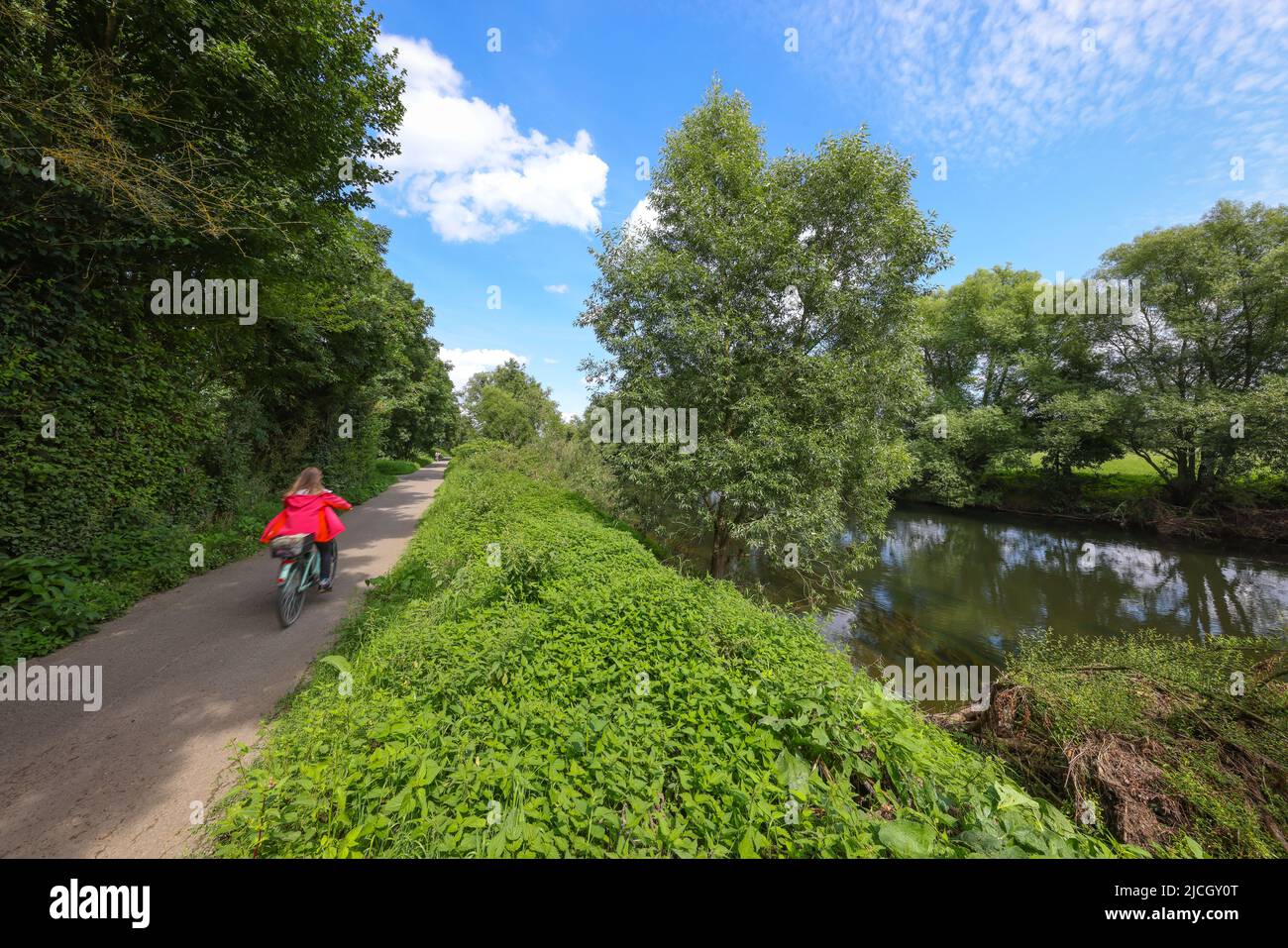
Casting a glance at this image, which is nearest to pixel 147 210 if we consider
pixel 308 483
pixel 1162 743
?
pixel 308 483

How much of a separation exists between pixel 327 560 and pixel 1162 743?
10.4 metres

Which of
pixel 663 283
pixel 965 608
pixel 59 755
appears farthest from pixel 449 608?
pixel 965 608

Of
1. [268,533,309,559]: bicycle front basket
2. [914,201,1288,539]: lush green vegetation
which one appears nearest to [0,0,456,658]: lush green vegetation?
[268,533,309,559]: bicycle front basket

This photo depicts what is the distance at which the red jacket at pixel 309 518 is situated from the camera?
547cm

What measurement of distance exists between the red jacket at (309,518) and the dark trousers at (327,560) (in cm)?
36

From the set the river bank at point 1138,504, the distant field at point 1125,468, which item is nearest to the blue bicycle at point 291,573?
the river bank at point 1138,504

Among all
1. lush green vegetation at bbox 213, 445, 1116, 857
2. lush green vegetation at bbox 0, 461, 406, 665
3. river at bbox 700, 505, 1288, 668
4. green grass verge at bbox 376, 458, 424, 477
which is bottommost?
river at bbox 700, 505, 1288, 668

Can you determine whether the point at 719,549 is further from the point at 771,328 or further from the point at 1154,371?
the point at 1154,371

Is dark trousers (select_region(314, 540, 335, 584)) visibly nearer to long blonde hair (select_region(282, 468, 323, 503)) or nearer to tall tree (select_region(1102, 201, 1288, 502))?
long blonde hair (select_region(282, 468, 323, 503))

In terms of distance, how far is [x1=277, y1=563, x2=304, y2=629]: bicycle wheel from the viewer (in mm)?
5168

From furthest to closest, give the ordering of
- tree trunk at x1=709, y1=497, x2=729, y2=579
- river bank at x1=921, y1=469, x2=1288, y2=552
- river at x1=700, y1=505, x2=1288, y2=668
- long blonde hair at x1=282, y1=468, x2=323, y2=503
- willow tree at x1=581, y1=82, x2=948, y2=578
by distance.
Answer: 1. river bank at x1=921, y1=469, x2=1288, y2=552
2. tree trunk at x1=709, y1=497, x2=729, y2=579
3. river at x1=700, y1=505, x2=1288, y2=668
4. willow tree at x1=581, y1=82, x2=948, y2=578
5. long blonde hair at x1=282, y1=468, x2=323, y2=503

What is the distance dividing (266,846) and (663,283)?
30.6ft

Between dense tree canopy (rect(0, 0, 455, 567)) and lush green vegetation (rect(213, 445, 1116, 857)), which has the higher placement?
dense tree canopy (rect(0, 0, 455, 567))

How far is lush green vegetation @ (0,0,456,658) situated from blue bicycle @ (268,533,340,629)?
1787 mm
